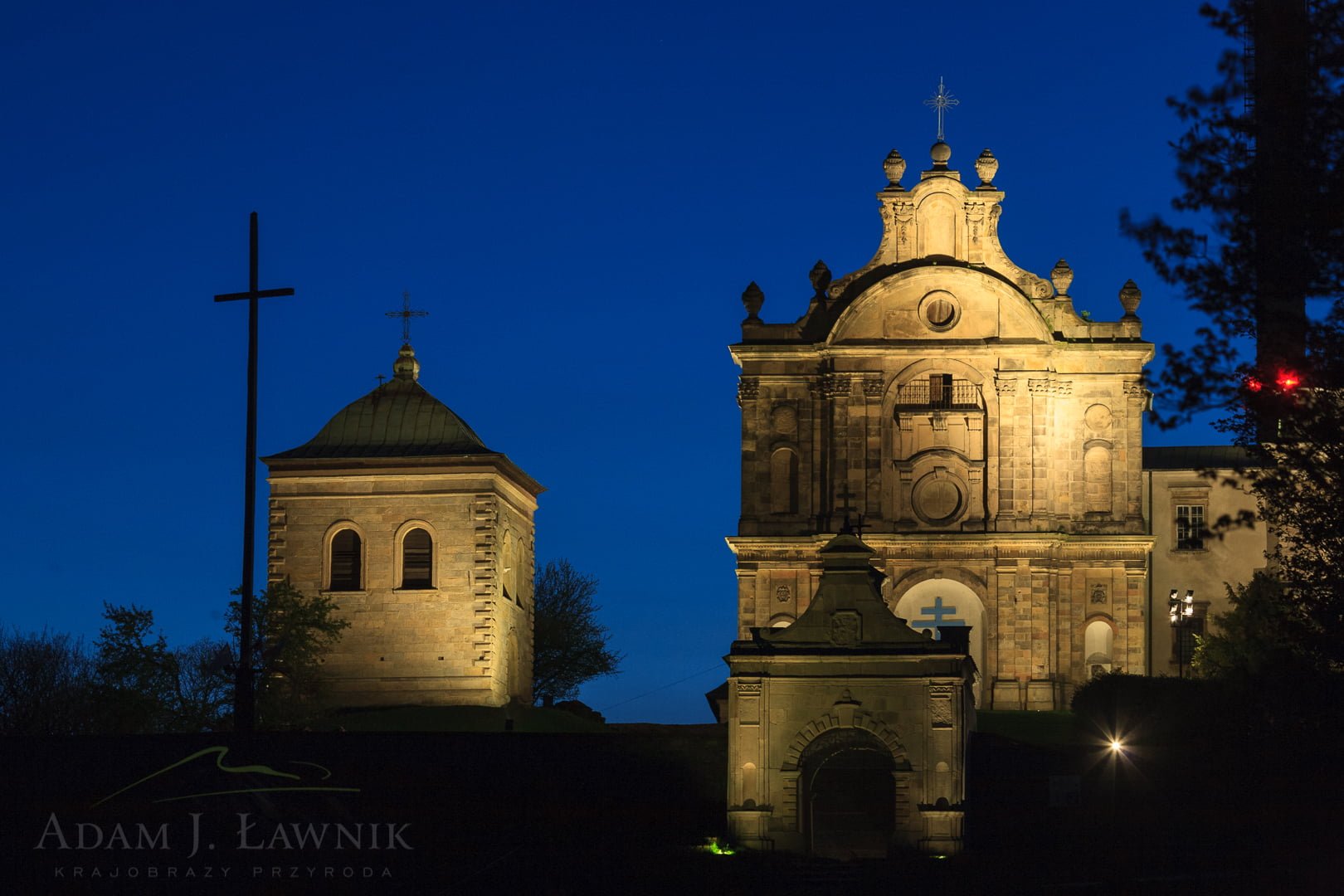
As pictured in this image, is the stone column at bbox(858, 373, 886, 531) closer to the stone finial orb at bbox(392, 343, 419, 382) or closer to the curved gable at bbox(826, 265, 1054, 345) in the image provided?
the curved gable at bbox(826, 265, 1054, 345)

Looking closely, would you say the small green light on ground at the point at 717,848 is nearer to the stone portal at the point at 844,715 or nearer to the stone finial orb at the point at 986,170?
the stone portal at the point at 844,715

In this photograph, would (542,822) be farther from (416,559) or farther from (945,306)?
(945,306)

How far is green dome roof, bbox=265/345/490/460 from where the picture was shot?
7031 centimetres

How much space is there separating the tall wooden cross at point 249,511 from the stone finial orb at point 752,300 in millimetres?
41894

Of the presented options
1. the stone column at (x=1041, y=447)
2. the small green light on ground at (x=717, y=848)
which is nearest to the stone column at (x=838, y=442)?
the stone column at (x=1041, y=447)

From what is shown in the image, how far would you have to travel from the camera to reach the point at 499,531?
231 feet

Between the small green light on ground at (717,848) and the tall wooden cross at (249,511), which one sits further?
the small green light on ground at (717,848)

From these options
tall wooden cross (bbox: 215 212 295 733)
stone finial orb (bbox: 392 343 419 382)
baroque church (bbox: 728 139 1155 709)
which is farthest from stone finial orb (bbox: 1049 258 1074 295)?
tall wooden cross (bbox: 215 212 295 733)

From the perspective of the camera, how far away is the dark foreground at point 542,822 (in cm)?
3444

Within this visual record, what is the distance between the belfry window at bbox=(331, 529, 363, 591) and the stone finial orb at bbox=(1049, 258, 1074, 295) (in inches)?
943

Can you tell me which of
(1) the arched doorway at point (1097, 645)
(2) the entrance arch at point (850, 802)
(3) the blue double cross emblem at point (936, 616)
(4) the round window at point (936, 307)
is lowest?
(2) the entrance arch at point (850, 802)

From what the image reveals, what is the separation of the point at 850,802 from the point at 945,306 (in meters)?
30.2

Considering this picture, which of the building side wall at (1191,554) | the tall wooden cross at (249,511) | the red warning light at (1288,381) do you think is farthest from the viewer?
the building side wall at (1191,554)

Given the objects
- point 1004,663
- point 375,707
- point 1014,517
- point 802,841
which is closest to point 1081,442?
point 1014,517
